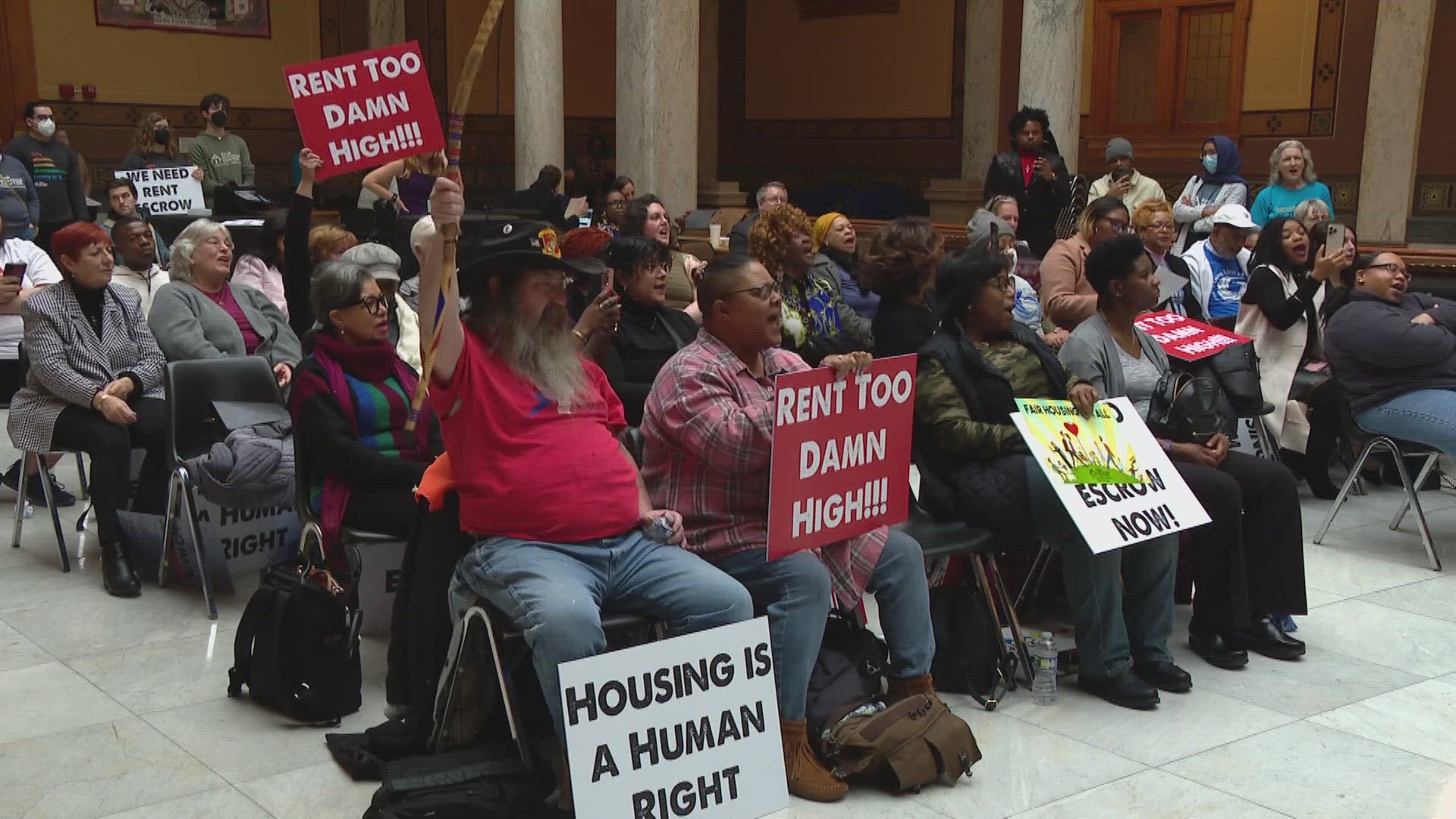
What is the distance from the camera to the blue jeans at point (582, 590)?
3.38m

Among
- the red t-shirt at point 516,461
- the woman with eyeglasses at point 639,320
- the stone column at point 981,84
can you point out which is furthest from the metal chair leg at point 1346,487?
the stone column at point 981,84

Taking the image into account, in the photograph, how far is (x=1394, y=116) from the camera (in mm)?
12398

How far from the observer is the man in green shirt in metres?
11.5

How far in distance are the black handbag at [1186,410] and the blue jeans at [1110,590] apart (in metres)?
0.49

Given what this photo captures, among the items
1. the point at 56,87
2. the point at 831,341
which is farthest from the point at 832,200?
the point at 831,341

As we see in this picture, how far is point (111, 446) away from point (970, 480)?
10.8 ft

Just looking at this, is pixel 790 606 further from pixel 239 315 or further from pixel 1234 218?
pixel 1234 218

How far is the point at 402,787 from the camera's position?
3.44 m

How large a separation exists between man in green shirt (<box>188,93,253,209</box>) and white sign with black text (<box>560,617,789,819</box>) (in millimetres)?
9106

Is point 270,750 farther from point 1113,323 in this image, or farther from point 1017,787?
point 1113,323

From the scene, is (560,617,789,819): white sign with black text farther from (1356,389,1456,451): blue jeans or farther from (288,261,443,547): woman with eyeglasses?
(1356,389,1456,451): blue jeans

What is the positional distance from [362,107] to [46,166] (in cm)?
665

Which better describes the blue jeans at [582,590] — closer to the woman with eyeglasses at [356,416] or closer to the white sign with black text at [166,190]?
the woman with eyeglasses at [356,416]

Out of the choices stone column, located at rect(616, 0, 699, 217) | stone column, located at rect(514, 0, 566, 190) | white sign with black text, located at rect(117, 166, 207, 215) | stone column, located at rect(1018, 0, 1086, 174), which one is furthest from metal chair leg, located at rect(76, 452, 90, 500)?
stone column, located at rect(1018, 0, 1086, 174)
